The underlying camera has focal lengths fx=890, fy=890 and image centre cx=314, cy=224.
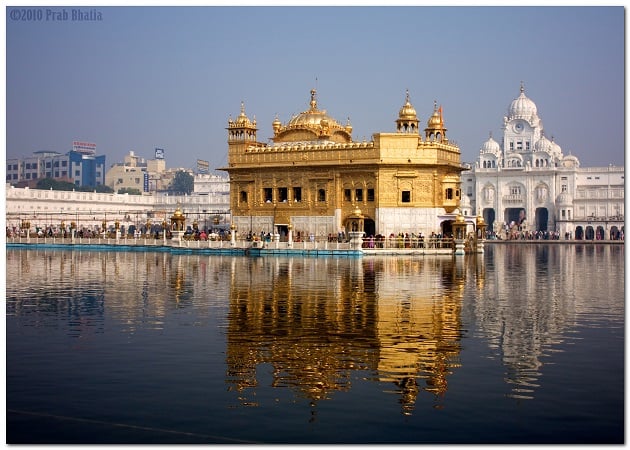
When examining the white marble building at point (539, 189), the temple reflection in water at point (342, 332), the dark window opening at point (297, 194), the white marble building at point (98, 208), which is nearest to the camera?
the temple reflection in water at point (342, 332)

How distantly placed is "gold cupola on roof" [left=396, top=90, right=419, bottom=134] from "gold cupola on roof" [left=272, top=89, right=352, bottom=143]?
4.82 meters

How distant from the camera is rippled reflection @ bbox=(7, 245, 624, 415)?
39.1ft

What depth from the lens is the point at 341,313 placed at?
1798 centimetres

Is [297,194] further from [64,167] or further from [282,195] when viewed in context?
[64,167]

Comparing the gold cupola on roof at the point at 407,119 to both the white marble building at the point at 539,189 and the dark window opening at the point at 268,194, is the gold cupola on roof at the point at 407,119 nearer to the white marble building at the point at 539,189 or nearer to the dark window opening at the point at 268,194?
the dark window opening at the point at 268,194

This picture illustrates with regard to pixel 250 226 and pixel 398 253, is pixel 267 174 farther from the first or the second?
pixel 398 253

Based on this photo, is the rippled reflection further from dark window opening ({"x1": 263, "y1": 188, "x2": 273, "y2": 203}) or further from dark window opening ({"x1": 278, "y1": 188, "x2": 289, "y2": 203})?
dark window opening ({"x1": 263, "y1": 188, "x2": 273, "y2": 203})

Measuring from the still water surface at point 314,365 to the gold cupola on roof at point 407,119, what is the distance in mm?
25945

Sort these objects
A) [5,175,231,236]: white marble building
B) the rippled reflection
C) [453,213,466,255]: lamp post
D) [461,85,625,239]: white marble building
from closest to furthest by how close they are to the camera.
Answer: the rippled reflection
[453,213,466,255]: lamp post
[5,175,231,236]: white marble building
[461,85,625,239]: white marble building

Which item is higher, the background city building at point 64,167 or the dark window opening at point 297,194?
the background city building at point 64,167

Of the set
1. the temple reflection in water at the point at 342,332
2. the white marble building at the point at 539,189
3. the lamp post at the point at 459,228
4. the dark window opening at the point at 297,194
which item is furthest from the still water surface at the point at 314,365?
the white marble building at the point at 539,189

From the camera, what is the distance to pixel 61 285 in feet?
81.8

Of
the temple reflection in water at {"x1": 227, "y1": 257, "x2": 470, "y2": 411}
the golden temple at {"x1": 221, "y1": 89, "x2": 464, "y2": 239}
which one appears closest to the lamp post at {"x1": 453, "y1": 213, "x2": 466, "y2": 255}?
the golden temple at {"x1": 221, "y1": 89, "x2": 464, "y2": 239}

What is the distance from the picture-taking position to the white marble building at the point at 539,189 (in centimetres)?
9631
